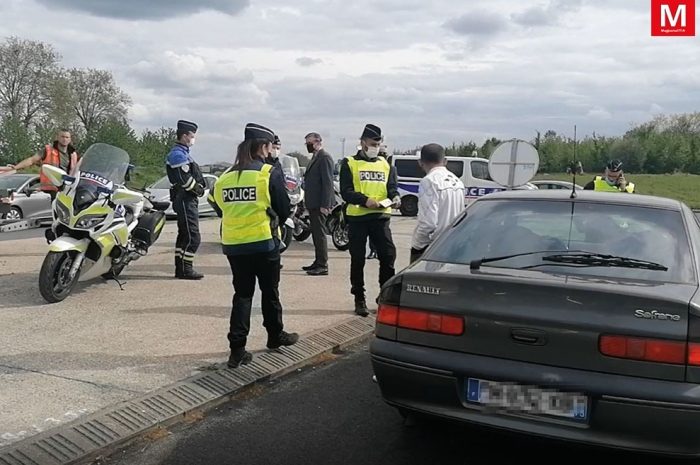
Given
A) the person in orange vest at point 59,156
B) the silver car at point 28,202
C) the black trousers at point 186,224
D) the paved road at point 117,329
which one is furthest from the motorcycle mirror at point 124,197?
the silver car at point 28,202

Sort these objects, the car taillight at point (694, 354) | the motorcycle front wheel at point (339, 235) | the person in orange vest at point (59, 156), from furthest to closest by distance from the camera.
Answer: the motorcycle front wheel at point (339, 235)
the person in orange vest at point (59, 156)
the car taillight at point (694, 354)

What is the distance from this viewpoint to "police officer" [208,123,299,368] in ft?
16.3

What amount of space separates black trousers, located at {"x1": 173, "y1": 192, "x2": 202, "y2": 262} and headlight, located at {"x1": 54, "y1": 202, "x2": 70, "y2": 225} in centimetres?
162

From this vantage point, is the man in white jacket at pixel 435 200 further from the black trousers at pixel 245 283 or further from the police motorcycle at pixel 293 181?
the police motorcycle at pixel 293 181

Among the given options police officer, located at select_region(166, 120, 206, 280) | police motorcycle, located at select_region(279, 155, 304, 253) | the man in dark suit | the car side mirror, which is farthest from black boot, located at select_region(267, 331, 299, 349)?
police motorcycle, located at select_region(279, 155, 304, 253)

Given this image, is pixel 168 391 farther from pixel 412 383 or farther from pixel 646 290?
pixel 646 290

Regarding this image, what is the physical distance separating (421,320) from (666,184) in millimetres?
39695

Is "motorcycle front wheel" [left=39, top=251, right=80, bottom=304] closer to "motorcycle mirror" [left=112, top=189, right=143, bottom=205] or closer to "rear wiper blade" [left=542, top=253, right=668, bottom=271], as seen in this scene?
"motorcycle mirror" [left=112, top=189, right=143, bottom=205]

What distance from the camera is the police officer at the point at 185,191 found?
832cm

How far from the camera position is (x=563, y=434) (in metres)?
3.14

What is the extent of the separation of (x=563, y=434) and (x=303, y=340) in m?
3.13

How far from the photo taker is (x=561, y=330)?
319 centimetres

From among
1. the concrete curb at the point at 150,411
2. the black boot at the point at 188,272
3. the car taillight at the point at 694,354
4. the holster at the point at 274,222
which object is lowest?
the concrete curb at the point at 150,411

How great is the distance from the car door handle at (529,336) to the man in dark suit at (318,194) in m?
6.23
